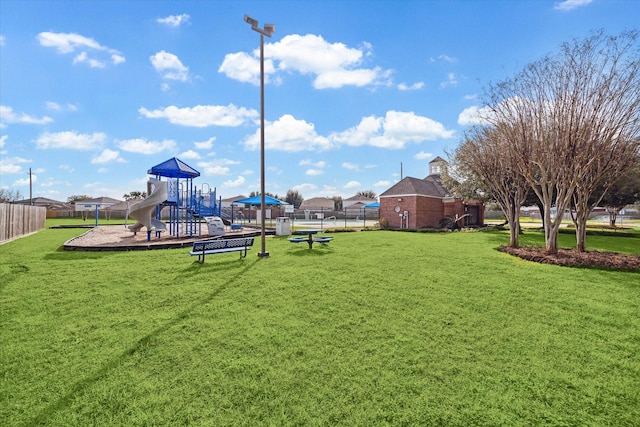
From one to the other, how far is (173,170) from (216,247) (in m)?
8.86

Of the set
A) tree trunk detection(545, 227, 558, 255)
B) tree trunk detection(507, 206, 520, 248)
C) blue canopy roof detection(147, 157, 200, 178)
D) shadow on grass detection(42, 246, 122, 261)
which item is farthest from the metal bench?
tree trunk detection(507, 206, 520, 248)

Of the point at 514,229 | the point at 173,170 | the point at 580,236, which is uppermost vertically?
the point at 173,170

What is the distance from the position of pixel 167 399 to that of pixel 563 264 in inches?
482

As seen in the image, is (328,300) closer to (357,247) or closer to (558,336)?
(558,336)

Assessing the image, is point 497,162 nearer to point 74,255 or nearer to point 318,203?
point 74,255

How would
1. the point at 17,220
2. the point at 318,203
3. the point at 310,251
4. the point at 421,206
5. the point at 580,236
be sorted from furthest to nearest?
the point at 318,203 < the point at 421,206 < the point at 17,220 < the point at 580,236 < the point at 310,251

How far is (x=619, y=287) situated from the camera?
8.58 metres

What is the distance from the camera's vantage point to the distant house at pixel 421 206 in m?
29.9

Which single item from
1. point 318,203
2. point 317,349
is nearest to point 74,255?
point 317,349

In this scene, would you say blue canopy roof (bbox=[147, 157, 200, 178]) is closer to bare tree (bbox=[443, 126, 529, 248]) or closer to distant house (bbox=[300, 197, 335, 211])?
bare tree (bbox=[443, 126, 529, 248])

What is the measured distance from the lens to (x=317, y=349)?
5.00 m

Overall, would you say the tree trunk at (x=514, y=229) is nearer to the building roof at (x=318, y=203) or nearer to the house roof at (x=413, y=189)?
the house roof at (x=413, y=189)

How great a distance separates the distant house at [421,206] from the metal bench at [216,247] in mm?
19988

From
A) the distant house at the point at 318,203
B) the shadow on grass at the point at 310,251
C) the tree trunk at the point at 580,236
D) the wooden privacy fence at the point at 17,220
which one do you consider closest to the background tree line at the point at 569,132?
the tree trunk at the point at 580,236
